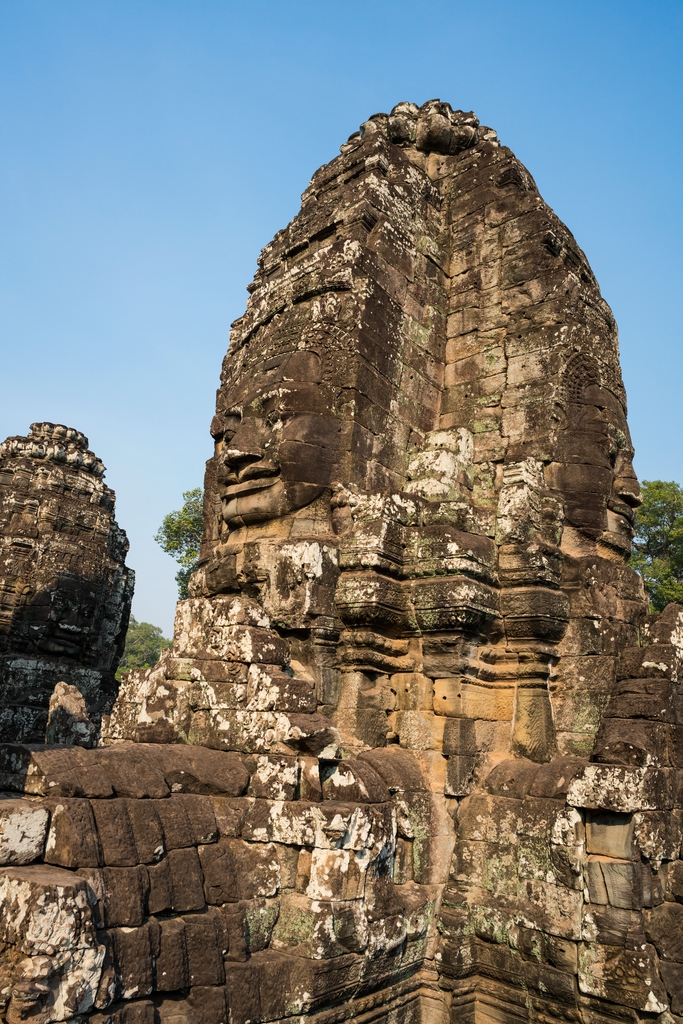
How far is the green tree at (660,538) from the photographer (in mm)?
21078

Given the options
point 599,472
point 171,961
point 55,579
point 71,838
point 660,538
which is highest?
point 660,538

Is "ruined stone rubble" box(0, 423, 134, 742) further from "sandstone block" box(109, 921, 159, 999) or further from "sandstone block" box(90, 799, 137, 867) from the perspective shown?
"sandstone block" box(109, 921, 159, 999)

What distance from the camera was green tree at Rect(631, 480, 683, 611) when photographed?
2108cm

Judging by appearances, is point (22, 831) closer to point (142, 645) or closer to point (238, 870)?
point (238, 870)

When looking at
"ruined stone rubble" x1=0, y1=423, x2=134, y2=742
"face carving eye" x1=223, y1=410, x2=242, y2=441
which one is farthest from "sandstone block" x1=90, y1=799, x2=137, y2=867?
"ruined stone rubble" x1=0, y1=423, x2=134, y2=742

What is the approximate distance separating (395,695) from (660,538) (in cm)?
1979

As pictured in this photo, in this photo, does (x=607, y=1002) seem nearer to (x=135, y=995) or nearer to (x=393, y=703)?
(x=393, y=703)

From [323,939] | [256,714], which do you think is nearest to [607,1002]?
[323,939]

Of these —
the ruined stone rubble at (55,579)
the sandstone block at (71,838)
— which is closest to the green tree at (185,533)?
the ruined stone rubble at (55,579)

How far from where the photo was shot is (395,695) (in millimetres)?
5535

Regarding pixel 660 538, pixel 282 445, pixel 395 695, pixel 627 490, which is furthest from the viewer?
pixel 660 538

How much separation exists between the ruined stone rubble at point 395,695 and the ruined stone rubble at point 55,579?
14.9 feet

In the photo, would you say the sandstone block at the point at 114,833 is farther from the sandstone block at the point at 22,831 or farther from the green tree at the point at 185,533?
the green tree at the point at 185,533

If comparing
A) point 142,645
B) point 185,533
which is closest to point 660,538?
point 185,533
